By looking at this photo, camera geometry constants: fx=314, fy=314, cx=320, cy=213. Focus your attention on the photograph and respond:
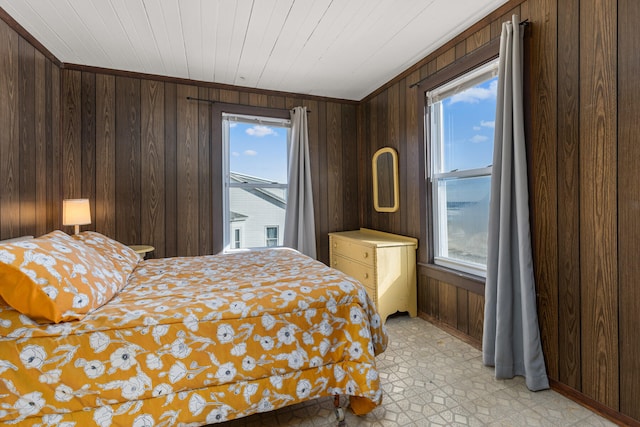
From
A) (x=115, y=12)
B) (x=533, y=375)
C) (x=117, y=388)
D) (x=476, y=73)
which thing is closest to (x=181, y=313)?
(x=117, y=388)

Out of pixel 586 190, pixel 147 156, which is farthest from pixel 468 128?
pixel 147 156

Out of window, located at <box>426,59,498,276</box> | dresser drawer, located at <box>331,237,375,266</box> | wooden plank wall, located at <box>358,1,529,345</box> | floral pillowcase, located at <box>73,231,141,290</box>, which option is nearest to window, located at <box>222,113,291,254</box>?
dresser drawer, located at <box>331,237,375,266</box>

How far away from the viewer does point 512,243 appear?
6.64 ft

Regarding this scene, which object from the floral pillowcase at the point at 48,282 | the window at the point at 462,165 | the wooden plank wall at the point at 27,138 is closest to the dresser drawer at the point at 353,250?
the window at the point at 462,165

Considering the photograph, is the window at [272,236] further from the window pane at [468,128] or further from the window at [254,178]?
the window pane at [468,128]

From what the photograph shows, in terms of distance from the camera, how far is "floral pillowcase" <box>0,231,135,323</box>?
1131mm

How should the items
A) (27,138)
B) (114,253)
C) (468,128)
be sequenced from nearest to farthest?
(114,253), (27,138), (468,128)

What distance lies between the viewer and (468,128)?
2561 millimetres

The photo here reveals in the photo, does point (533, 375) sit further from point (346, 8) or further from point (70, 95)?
point (70, 95)

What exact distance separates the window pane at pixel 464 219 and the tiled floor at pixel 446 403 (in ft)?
2.68

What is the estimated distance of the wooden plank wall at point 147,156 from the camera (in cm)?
303

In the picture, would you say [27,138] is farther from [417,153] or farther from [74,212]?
[417,153]

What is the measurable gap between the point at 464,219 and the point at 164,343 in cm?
235

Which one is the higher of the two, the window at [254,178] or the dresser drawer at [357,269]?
the window at [254,178]
